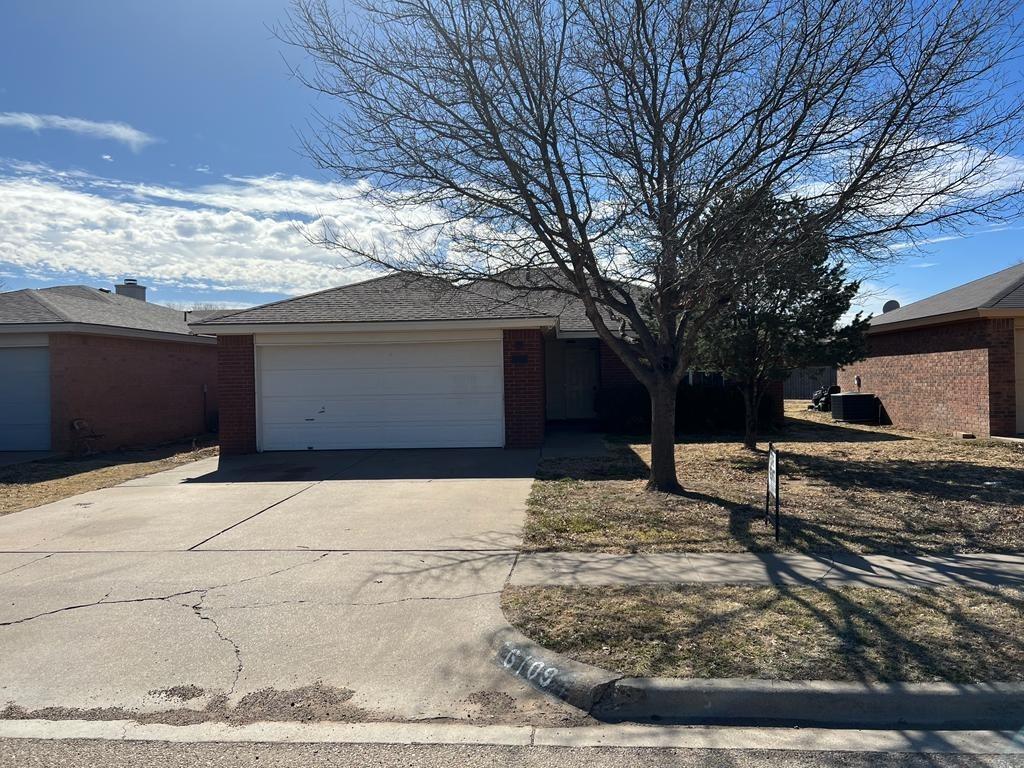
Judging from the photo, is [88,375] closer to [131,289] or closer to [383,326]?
[383,326]

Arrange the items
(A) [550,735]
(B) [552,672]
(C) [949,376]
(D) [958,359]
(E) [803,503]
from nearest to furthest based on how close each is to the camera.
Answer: (A) [550,735] → (B) [552,672] → (E) [803,503] → (D) [958,359] → (C) [949,376]

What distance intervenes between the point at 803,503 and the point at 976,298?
10618 millimetres

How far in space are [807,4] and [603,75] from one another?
2317 millimetres

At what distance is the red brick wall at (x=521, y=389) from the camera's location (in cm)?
1429

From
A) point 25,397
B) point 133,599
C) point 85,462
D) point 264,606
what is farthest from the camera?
point 25,397

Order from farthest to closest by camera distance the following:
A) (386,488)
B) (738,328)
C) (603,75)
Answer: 1. (738,328)
2. (386,488)
3. (603,75)

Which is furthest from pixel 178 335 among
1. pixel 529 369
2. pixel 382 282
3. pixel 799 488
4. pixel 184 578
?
pixel 799 488

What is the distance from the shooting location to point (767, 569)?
6.27 meters

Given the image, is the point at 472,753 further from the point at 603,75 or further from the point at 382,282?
the point at 382,282

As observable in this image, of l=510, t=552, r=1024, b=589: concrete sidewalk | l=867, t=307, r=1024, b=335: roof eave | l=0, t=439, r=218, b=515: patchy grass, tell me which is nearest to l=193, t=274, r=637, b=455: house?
l=0, t=439, r=218, b=515: patchy grass

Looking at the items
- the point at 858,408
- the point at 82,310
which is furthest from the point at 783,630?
the point at 82,310

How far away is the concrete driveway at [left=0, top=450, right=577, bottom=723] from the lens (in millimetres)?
4324

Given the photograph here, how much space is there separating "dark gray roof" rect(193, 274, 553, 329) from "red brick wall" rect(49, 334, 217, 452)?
3.86 meters

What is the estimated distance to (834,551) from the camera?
683 cm
